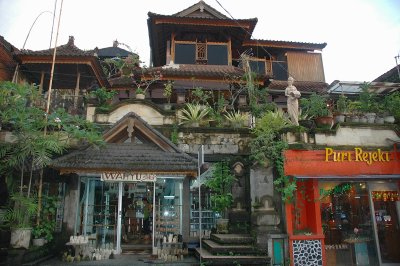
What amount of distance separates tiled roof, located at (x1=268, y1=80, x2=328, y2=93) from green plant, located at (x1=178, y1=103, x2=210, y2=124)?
770 cm

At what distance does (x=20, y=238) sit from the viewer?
864cm

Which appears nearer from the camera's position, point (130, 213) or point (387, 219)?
point (387, 219)

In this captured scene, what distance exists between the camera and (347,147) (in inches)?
421

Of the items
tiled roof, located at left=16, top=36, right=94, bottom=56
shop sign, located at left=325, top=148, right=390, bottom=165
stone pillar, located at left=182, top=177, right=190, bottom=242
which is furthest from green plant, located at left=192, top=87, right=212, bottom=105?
tiled roof, located at left=16, top=36, right=94, bottom=56

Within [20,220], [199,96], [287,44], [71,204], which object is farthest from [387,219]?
[287,44]

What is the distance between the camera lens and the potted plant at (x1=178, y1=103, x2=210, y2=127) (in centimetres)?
1198

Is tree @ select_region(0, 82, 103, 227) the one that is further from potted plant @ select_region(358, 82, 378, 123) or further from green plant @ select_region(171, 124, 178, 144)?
potted plant @ select_region(358, 82, 378, 123)

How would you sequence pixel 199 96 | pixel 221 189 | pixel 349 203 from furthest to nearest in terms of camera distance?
pixel 199 96
pixel 221 189
pixel 349 203

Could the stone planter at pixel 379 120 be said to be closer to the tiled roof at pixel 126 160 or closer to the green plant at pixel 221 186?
the green plant at pixel 221 186

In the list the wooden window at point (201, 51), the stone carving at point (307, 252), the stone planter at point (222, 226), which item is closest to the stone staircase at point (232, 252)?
the stone planter at point (222, 226)

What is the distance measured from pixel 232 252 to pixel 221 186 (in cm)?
273

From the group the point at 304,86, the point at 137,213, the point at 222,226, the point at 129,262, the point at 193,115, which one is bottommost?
the point at 129,262

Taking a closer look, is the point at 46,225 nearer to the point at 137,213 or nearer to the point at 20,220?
the point at 20,220

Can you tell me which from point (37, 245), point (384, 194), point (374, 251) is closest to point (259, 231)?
point (374, 251)
